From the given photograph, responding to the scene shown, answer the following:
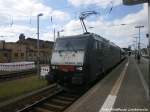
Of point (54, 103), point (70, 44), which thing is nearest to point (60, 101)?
point (54, 103)

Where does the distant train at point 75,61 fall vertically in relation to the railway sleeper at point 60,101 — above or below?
above

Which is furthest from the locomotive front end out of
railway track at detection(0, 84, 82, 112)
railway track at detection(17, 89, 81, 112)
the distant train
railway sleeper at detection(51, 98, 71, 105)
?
railway sleeper at detection(51, 98, 71, 105)

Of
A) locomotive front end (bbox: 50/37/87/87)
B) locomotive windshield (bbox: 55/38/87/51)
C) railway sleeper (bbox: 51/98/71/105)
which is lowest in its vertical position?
railway sleeper (bbox: 51/98/71/105)

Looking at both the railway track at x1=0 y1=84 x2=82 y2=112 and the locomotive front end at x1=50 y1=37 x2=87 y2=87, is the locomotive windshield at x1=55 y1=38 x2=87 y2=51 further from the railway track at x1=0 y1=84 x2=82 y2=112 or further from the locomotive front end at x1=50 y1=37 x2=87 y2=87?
the railway track at x1=0 y1=84 x2=82 y2=112

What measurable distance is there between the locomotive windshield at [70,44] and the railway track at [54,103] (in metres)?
2.35

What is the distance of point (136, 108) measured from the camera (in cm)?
830

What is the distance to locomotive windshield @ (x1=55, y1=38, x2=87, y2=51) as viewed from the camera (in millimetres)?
13644

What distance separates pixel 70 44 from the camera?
14.0 metres

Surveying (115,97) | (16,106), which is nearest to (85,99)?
(115,97)

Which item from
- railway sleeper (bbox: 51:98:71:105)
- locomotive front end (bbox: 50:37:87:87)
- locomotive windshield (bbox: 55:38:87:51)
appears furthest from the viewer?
locomotive windshield (bbox: 55:38:87:51)

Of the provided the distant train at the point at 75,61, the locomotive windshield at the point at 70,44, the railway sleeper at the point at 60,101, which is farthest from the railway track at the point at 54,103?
the locomotive windshield at the point at 70,44

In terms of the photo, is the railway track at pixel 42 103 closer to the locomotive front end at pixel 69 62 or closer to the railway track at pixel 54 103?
the railway track at pixel 54 103

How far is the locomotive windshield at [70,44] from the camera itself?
1364cm

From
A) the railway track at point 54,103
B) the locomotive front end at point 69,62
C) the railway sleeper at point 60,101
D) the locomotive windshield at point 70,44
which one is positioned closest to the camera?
the railway track at point 54,103
